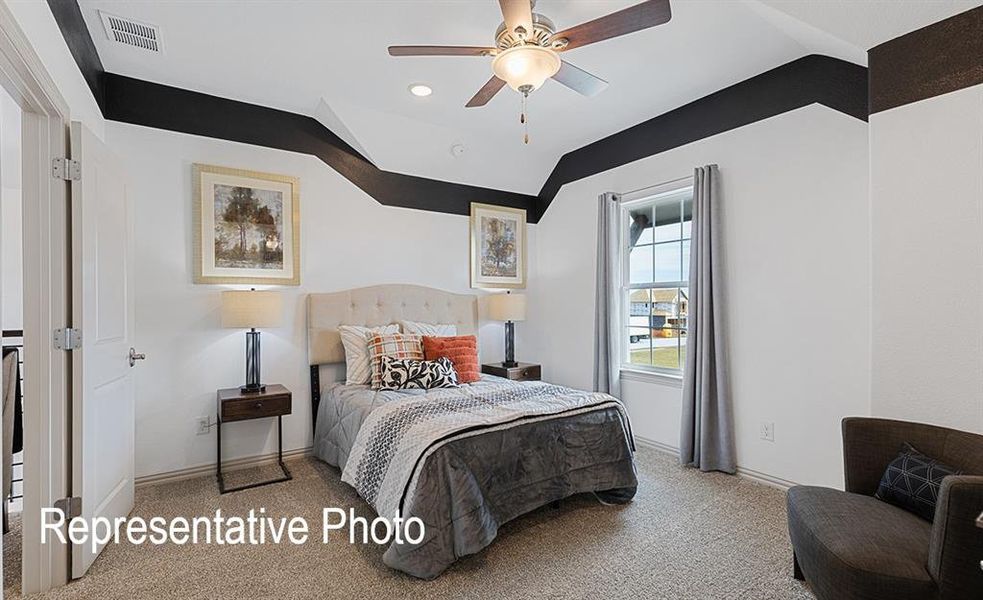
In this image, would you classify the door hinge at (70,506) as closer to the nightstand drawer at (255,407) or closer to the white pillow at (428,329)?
the nightstand drawer at (255,407)

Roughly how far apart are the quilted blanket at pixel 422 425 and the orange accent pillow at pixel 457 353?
0.52 metres

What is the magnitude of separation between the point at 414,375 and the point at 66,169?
2221 mm

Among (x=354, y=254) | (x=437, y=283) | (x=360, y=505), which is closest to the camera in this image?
(x=360, y=505)

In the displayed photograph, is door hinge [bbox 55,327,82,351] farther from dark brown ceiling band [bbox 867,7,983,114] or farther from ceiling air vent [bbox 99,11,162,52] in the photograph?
dark brown ceiling band [bbox 867,7,983,114]

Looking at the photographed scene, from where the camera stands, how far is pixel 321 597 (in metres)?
2.14

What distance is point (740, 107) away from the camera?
355cm

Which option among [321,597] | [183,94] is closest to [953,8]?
[321,597]

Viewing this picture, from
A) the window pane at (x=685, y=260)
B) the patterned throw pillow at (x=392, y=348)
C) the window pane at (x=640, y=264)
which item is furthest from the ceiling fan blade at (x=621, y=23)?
the window pane at (x=640, y=264)

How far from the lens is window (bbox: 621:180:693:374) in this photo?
13.6 feet

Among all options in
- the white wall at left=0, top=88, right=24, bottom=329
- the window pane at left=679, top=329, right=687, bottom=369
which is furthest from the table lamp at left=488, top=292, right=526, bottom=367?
the white wall at left=0, top=88, right=24, bottom=329

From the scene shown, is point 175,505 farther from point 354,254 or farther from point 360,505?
point 354,254

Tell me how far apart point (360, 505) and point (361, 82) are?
9.26ft

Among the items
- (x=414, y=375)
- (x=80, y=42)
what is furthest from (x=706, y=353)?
(x=80, y=42)

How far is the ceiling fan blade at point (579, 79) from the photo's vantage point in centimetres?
255
